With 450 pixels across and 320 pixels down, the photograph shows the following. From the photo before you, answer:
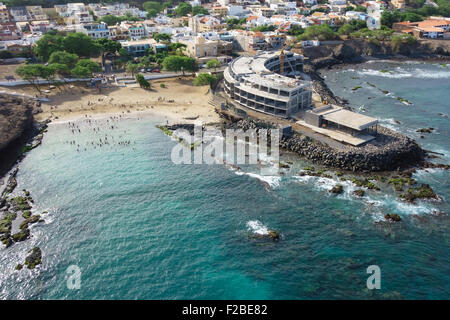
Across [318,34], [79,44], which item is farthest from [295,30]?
[79,44]

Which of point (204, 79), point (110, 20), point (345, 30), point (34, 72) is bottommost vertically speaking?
point (204, 79)

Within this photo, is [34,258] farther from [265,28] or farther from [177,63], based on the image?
[265,28]

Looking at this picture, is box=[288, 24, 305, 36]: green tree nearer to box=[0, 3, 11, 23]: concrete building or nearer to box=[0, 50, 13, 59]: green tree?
box=[0, 50, 13, 59]: green tree

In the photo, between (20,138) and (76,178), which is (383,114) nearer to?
(76,178)

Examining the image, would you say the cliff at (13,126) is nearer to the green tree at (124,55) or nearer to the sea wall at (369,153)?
the green tree at (124,55)
